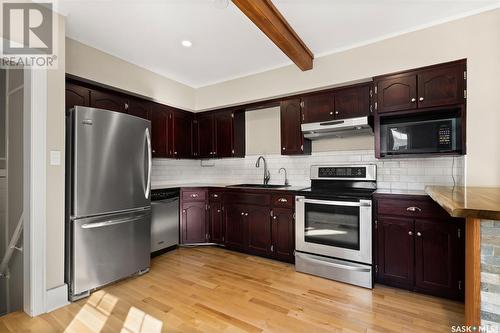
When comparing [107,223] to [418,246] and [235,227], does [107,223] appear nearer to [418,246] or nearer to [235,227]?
[235,227]

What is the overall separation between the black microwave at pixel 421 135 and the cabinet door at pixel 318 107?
64 cm

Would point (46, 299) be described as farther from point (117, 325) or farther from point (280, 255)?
point (280, 255)

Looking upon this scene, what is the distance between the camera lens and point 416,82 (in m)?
2.52

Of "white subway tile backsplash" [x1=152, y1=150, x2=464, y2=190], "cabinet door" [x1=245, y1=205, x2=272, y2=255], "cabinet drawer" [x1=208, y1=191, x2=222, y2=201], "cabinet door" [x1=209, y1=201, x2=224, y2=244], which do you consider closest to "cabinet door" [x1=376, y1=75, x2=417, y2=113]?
"white subway tile backsplash" [x1=152, y1=150, x2=464, y2=190]

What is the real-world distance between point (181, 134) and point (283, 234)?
2.33 metres

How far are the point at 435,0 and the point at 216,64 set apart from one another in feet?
8.05

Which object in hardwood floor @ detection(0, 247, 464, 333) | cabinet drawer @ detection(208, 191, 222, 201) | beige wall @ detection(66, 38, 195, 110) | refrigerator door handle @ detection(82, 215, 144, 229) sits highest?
beige wall @ detection(66, 38, 195, 110)

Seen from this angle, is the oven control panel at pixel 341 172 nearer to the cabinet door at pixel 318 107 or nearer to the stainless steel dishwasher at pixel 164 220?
the cabinet door at pixel 318 107

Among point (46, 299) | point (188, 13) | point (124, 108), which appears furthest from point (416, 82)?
point (46, 299)

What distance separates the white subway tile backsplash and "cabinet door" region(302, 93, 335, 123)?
52 cm

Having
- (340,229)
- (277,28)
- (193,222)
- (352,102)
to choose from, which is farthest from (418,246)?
(193,222)

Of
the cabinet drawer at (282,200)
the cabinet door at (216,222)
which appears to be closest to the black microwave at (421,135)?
the cabinet drawer at (282,200)

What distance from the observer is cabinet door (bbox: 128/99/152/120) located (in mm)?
3320

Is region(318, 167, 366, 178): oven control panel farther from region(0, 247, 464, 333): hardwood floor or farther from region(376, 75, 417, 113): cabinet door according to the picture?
region(0, 247, 464, 333): hardwood floor
